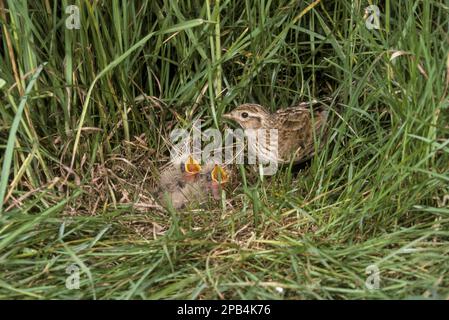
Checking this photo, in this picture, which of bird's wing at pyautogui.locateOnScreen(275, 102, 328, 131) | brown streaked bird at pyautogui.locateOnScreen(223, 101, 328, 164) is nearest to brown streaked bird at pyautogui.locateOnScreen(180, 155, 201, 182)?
brown streaked bird at pyautogui.locateOnScreen(223, 101, 328, 164)

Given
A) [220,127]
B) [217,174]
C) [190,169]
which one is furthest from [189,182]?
[220,127]

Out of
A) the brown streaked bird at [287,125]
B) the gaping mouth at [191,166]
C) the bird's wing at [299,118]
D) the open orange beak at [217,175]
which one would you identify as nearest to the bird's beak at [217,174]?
the open orange beak at [217,175]

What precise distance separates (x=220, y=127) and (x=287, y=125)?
0.44m

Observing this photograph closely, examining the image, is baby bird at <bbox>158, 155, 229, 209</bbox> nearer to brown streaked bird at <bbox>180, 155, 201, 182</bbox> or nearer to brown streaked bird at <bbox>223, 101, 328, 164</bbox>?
brown streaked bird at <bbox>180, 155, 201, 182</bbox>

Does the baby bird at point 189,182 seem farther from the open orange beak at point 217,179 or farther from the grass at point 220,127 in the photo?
the grass at point 220,127

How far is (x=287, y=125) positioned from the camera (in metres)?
5.38

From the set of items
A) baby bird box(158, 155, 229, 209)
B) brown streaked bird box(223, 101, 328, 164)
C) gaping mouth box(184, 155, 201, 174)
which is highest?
brown streaked bird box(223, 101, 328, 164)

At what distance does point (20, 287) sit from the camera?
415 centimetres

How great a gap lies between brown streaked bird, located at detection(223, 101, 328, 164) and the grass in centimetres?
12

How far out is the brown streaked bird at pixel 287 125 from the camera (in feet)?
17.4

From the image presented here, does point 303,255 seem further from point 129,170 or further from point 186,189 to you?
point 129,170

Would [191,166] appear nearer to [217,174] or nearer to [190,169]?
[190,169]

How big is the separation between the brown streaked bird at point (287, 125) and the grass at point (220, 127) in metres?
0.12

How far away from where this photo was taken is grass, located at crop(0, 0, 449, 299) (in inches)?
166
